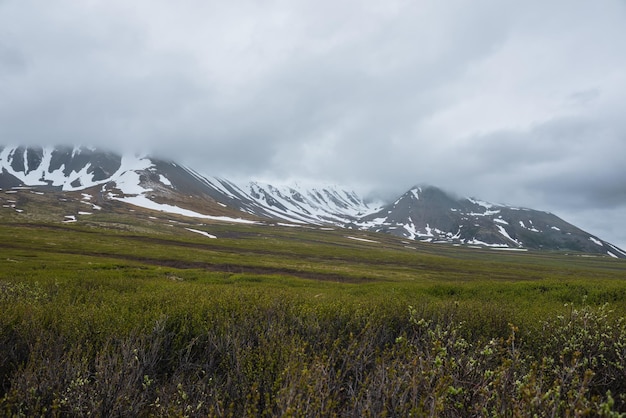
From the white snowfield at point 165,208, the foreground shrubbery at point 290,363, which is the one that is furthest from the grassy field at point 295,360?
the white snowfield at point 165,208

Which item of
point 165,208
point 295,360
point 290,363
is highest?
point 290,363

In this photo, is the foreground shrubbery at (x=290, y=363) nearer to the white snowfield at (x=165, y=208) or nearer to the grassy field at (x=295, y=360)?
the grassy field at (x=295, y=360)

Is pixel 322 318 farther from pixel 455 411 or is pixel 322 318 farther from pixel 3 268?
pixel 3 268

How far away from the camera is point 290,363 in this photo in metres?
5.69

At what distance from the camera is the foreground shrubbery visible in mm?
4704

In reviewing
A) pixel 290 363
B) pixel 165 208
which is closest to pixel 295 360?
pixel 290 363

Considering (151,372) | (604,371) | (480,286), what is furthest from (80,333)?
(480,286)

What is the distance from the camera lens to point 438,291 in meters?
24.2

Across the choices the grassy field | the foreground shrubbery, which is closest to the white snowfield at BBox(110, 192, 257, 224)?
the grassy field

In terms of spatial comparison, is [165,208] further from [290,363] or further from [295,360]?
[290,363]

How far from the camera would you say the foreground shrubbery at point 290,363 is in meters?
4.70

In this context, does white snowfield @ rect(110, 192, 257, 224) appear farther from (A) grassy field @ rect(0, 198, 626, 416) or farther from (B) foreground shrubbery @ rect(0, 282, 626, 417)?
(B) foreground shrubbery @ rect(0, 282, 626, 417)

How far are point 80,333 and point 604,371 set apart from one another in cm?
1164

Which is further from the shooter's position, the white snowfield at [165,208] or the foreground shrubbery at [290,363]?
the white snowfield at [165,208]
